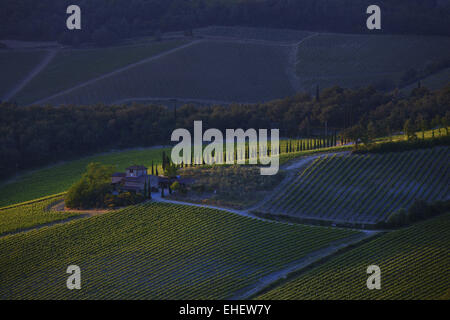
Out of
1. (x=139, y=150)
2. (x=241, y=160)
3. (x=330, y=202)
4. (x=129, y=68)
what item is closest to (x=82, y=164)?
(x=139, y=150)

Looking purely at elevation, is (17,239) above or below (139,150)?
below

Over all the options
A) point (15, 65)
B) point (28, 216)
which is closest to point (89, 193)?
point (28, 216)

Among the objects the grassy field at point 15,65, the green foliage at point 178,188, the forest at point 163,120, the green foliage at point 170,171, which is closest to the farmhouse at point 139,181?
the green foliage at point 170,171

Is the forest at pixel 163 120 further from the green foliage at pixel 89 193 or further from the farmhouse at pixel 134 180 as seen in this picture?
the farmhouse at pixel 134 180

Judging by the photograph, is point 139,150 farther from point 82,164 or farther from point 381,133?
point 381,133

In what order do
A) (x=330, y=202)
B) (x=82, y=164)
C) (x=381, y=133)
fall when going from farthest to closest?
(x=82, y=164), (x=381, y=133), (x=330, y=202)

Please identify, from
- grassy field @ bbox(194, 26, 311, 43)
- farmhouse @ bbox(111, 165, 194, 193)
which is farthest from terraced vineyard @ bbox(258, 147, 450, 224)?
grassy field @ bbox(194, 26, 311, 43)

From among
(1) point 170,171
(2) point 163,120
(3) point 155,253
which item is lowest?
(3) point 155,253

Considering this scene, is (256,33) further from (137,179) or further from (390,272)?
(390,272)
